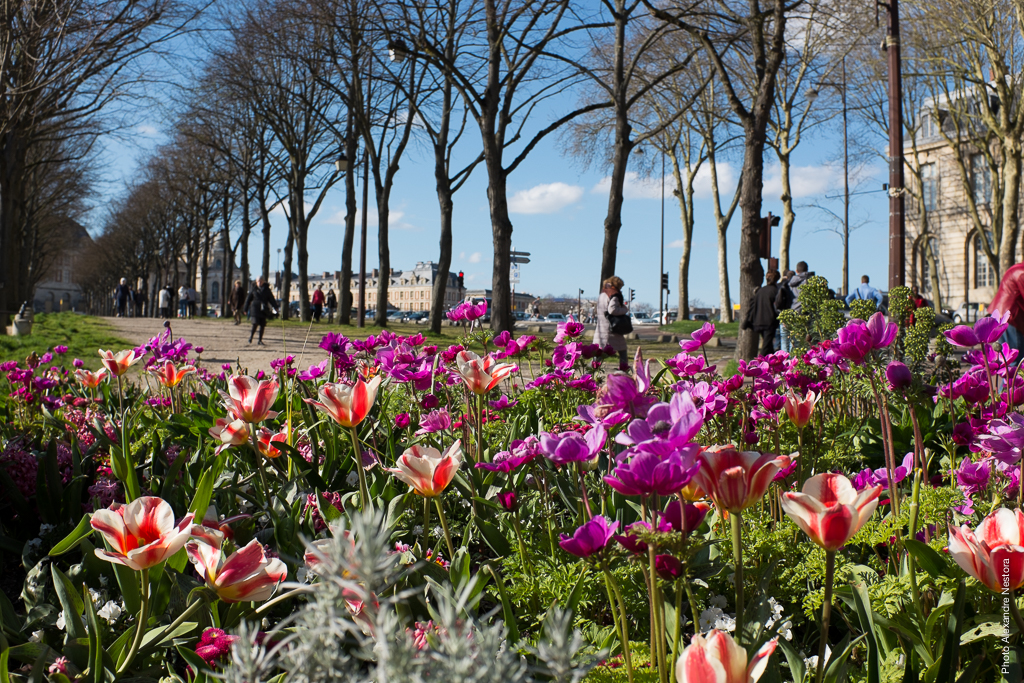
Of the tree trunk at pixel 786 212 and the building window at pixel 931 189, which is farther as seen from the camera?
the building window at pixel 931 189

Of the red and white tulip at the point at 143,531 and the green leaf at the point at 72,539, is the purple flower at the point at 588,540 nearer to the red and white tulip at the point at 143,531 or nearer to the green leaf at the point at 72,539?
the red and white tulip at the point at 143,531

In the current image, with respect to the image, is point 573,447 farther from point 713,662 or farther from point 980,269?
point 980,269

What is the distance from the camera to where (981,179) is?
36750mm

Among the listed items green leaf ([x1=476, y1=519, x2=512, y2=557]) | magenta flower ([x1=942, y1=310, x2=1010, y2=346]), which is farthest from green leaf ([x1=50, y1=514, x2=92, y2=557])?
magenta flower ([x1=942, y1=310, x2=1010, y2=346])

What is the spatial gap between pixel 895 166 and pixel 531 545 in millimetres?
9160

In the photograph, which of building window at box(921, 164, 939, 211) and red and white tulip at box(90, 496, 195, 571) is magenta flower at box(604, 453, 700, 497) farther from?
building window at box(921, 164, 939, 211)

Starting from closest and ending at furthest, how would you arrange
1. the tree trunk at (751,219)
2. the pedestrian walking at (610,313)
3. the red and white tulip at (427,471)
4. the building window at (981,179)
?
1. the red and white tulip at (427,471)
2. the pedestrian walking at (610,313)
3. the tree trunk at (751,219)
4. the building window at (981,179)

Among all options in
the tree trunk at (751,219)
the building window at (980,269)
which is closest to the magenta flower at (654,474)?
the tree trunk at (751,219)

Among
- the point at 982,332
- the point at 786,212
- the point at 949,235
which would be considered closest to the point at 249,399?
the point at 982,332

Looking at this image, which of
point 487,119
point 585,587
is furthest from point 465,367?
point 487,119

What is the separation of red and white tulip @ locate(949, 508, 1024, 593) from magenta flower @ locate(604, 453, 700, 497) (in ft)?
1.40

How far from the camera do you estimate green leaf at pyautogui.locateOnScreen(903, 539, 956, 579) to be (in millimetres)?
1452

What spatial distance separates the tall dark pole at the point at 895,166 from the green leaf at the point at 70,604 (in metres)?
9.36

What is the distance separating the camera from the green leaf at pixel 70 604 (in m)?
1.43
